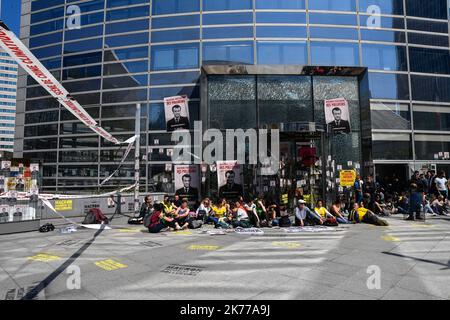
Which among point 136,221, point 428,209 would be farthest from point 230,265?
point 428,209

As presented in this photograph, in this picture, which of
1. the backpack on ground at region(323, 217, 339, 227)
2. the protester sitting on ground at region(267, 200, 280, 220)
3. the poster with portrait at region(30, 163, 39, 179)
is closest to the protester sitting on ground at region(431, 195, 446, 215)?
the backpack on ground at region(323, 217, 339, 227)

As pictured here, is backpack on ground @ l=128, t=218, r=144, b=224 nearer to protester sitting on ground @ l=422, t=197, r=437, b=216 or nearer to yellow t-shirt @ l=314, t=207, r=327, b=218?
yellow t-shirt @ l=314, t=207, r=327, b=218

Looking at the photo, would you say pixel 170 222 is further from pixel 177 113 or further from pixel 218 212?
pixel 177 113

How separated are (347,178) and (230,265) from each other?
1214 cm

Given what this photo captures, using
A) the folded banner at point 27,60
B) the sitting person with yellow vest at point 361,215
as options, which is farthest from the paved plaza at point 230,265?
the folded banner at point 27,60

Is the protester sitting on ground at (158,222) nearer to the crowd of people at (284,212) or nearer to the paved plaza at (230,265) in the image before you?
the crowd of people at (284,212)

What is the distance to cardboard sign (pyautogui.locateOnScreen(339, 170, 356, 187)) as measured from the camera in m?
16.9

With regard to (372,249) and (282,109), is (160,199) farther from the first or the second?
(372,249)

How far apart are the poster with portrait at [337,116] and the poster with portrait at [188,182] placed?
824 cm

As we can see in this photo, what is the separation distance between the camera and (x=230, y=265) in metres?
6.82

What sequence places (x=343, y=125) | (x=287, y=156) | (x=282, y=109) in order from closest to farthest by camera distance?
(x=287, y=156), (x=343, y=125), (x=282, y=109)
